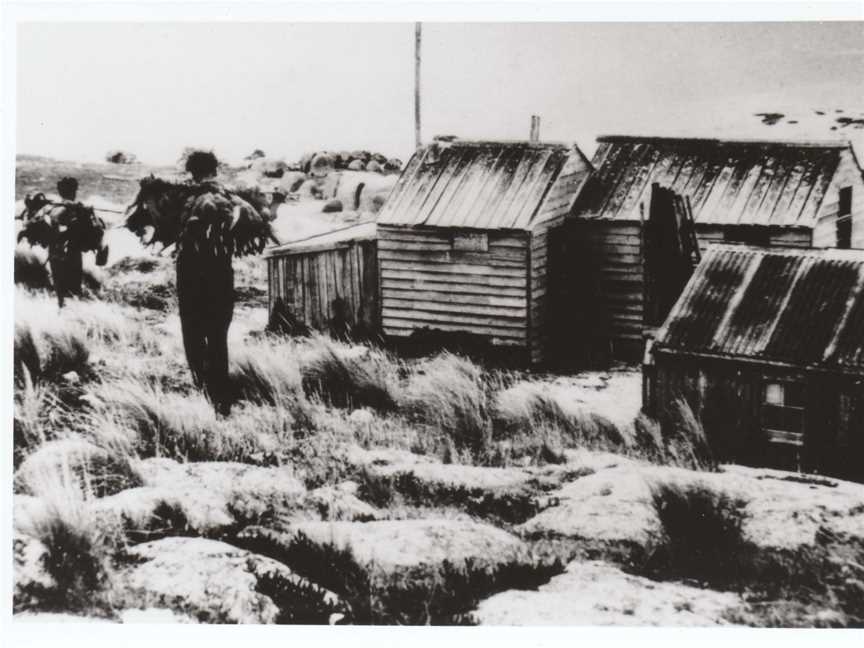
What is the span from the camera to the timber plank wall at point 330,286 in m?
10.0

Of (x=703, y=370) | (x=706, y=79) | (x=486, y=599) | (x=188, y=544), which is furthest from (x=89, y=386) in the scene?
(x=706, y=79)

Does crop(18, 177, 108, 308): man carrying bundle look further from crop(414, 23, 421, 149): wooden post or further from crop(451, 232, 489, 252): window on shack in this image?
crop(451, 232, 489, 252): window on shack

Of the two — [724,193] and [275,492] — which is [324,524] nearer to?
[275,492]

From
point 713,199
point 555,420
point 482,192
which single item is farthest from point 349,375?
point 713,199

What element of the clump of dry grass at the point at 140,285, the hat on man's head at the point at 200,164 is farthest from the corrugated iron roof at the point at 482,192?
the hat on man's head at the point at 200,164

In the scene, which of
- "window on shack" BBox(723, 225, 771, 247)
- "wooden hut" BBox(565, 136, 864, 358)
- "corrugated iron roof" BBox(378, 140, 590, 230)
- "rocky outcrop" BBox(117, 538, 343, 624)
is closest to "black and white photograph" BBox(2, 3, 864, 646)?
"rocky outcrop" BBox(117, 538, 343, 624)

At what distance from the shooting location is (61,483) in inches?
310

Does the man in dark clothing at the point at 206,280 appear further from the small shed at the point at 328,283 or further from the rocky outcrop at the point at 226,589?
the rocky outcrop at the point at 226,589

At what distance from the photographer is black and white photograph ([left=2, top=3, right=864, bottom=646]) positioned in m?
7.42

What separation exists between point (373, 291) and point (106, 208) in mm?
2528

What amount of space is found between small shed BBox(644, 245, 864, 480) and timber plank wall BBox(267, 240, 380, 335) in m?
2.86

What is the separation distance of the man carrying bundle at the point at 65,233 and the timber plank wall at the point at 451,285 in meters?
2.55

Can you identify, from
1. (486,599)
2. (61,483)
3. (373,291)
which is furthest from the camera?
(373,291)

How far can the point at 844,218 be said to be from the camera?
35.0 ft
